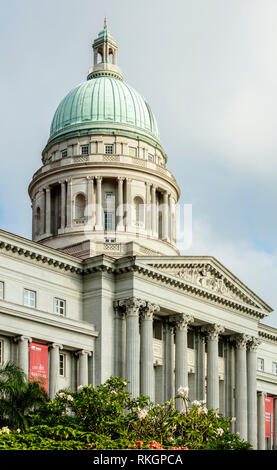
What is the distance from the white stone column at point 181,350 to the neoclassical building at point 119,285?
3.2 inches

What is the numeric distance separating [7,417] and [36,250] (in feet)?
58.1

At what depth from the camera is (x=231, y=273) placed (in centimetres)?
6919

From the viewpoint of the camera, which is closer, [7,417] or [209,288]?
[7,417]

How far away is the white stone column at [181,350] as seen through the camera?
6222 cm

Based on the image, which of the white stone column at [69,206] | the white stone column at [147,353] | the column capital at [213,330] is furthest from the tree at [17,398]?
the white stone column at [69,206]

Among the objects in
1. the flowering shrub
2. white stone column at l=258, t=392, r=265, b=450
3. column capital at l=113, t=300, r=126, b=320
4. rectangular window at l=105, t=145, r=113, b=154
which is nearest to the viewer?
the flowering shrub

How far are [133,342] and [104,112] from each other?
105ft

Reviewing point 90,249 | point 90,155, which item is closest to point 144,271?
point 90,249

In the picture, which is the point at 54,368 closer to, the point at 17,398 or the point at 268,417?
the point at 17,398

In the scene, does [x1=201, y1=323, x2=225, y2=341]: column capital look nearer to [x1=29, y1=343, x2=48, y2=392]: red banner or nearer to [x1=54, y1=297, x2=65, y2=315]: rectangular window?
[x1=54, y1=297, x2=65, y2=315]: rectangular window

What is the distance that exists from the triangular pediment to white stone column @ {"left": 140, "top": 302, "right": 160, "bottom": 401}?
3757mm

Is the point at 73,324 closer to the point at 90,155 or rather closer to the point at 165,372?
the point at 165,372

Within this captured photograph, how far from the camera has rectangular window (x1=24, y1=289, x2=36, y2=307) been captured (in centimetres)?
5653

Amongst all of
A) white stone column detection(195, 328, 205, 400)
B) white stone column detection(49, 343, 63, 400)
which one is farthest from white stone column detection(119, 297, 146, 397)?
white stone column detection(195, 328, 205, 400)
